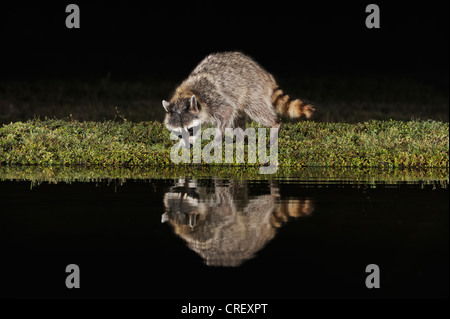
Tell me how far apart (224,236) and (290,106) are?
1025 cm

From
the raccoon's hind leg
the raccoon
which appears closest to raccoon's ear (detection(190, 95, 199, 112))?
the raccoon

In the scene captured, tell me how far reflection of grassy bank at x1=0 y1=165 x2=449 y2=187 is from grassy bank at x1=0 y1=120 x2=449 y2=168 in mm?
532

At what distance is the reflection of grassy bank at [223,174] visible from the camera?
1409 cm

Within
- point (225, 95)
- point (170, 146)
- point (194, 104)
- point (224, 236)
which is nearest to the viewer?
point (224, 236)

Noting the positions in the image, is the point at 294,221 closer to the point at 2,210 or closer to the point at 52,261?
the point at 52,261

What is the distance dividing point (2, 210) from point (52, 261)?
10.7ft

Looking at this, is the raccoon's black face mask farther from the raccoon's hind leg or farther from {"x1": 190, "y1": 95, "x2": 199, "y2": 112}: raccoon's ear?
the raccoon's hind leg

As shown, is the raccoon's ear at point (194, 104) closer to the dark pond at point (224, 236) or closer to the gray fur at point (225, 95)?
the gray fur at point (225, 95)

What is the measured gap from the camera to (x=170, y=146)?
18.6 metres

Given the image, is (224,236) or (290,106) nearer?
(224,236)

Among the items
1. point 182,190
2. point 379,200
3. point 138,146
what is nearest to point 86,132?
point 138,146

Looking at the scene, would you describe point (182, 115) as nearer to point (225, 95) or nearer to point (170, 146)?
point (225, 95)

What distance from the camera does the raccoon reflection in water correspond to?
26.1ft

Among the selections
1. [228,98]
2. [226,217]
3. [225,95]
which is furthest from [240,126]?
[226,217]
